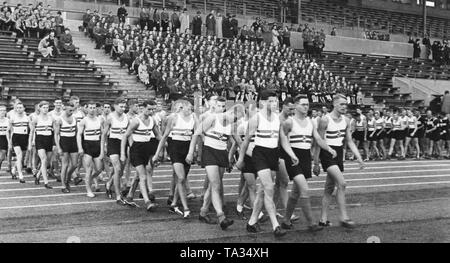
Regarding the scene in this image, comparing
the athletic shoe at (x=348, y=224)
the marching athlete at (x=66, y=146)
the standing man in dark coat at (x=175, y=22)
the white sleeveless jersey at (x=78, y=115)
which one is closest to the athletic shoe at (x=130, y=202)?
the marching athlete at (x=66, y=146)

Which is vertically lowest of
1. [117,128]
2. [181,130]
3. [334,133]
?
[117,128]

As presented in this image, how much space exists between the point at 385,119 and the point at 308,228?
15520mm

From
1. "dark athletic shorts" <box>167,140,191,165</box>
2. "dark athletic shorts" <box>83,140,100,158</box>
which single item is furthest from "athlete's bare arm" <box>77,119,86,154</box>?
"dark athletic shorts" <box>167,140,191,165</box>

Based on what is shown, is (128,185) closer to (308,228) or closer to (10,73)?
(308,228)

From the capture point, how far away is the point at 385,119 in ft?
77.8

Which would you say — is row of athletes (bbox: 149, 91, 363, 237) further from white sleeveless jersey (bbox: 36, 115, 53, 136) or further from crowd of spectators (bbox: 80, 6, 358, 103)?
crowd of spectators (bbox: 80, 6, 358, 103)

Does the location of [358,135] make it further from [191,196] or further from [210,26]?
[210,26]

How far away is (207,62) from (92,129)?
14704 millimetres

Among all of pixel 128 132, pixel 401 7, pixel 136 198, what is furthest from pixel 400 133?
pixel 401 7

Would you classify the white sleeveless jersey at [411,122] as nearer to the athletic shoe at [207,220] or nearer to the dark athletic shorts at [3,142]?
the dark athletic shorts at [3,142]

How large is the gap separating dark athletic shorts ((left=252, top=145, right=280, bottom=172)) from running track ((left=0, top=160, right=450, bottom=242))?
4.69 ft

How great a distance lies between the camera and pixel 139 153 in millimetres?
11227
